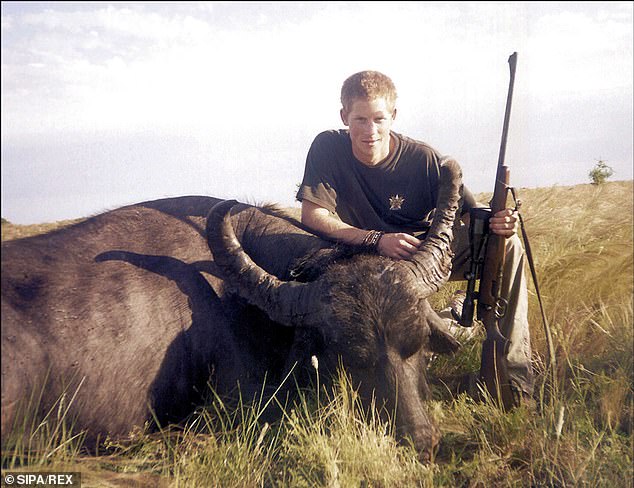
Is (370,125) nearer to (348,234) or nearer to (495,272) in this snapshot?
(348,234)

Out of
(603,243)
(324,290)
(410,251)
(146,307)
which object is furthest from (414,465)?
(603,243)

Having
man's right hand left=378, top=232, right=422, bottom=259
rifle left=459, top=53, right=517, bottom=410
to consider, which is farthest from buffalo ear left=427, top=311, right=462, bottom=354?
man's right hand left=378, top=232, right=422, bottom=259

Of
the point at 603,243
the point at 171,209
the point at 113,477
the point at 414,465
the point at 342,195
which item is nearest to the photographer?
the point at 113,477

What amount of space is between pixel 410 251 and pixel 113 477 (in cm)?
249

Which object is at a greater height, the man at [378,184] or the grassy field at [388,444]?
the man at [378,184]

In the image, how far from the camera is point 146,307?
12.9 ft

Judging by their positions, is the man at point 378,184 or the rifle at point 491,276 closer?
the rifle at point 491,276

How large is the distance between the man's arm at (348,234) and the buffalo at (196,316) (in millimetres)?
118

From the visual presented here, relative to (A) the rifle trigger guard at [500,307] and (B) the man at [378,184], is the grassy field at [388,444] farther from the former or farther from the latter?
(B) the man at [378,184]

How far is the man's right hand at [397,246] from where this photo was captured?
14.3 feet

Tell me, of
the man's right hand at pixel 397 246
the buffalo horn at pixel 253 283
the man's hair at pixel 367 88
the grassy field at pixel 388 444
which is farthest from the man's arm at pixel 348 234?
the grassy field at pixel 388 444

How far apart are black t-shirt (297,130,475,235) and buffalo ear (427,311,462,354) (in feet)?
4.58

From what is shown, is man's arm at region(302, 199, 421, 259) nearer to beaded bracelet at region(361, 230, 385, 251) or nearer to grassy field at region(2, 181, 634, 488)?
beaded bracelet at region(361, 230, 385, 251)

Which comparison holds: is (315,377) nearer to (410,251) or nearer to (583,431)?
(410,251)
